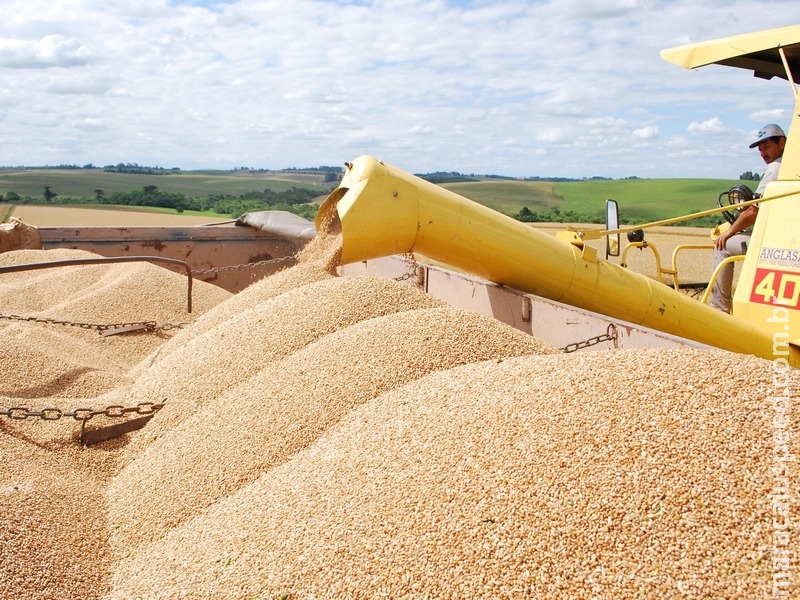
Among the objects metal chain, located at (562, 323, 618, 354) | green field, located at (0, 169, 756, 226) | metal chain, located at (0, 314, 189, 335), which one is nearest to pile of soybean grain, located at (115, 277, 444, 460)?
metal chain, located at (562, 323, 618, 354)

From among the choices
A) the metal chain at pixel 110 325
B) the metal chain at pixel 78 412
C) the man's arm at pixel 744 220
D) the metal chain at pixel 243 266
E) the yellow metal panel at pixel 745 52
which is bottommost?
the metal chain at pixel 78 412

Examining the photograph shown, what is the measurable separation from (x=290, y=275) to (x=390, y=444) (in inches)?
84.9

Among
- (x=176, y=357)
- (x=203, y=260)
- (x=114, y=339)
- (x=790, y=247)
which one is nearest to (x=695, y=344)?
(x=790, y=247)

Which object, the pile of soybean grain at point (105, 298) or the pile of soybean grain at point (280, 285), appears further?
the pile of soybean grain at point (105, 298)

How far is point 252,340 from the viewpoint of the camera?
344 centimetres

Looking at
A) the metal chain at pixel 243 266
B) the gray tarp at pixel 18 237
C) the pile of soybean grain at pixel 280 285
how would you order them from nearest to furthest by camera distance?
the pile of soybean grain at pixel 280 285, the metal chain at pixel 243 266, the gray tarp at pixel 18 237

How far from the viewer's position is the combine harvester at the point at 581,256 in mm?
3465

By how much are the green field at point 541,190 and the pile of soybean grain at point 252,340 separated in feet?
61.5

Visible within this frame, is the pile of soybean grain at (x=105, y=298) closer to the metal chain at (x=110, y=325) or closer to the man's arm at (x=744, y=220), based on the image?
the metal chain at (x=110, y=325)

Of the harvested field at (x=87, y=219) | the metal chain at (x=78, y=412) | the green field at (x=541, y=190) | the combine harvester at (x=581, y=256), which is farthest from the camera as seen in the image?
the green field at (x=541, y=190)

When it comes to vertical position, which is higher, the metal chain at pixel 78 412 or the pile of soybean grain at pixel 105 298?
the pile of soybean grain at pixel 105 298

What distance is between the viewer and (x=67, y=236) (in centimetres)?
648

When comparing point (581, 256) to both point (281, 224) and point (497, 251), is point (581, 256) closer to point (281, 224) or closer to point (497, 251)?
point (497, 251)

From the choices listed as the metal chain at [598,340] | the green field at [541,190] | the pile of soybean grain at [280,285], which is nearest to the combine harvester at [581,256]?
the metal chain at [598,340]
